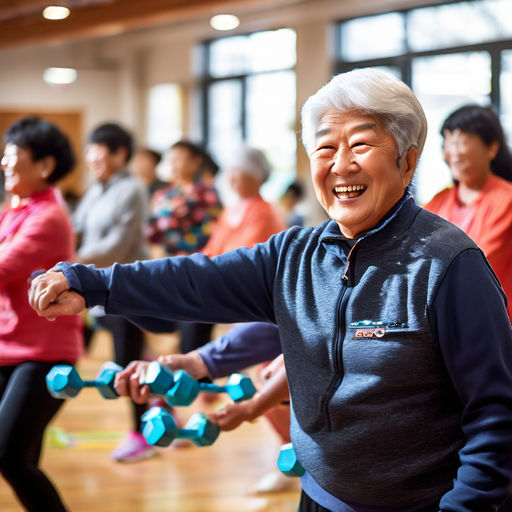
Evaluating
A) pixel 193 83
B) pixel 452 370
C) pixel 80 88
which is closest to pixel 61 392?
pixel 452 370

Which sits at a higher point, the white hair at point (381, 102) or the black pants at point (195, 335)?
the white hair at point (381, 102)

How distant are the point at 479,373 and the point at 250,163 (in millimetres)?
3238

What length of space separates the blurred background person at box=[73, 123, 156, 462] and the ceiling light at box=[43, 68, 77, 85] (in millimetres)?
8752

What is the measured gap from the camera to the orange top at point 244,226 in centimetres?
421

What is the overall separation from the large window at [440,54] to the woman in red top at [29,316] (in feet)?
19.6

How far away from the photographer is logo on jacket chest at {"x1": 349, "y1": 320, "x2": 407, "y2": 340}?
1347 millimetres

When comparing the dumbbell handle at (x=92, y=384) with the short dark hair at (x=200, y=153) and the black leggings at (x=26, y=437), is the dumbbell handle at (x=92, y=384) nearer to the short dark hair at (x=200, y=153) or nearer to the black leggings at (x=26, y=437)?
the black leggings at (x=26, y=437)

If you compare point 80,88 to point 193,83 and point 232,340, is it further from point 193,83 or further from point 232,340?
point 232,340

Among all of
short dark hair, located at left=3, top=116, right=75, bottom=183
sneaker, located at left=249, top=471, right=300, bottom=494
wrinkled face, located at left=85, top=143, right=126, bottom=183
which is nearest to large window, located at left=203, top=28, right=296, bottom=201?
wrinkled face, located at left=85, top=143, right=126, bottom=183

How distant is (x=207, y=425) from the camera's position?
1.80 metres

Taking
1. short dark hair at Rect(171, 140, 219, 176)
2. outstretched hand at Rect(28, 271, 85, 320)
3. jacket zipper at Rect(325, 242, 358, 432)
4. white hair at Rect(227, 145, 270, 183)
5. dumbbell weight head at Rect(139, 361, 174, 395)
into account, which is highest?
short dark hair at Rect(171, 140, 219, 176)

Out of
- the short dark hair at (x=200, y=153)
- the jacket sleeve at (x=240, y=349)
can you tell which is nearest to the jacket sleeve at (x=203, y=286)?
the jacket sleeve at (x=240, y=349)

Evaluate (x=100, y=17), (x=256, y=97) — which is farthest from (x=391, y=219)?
(x=256, y=97)

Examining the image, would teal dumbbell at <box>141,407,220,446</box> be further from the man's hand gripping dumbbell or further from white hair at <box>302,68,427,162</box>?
white hair at <box>302,68,427,162</box>
